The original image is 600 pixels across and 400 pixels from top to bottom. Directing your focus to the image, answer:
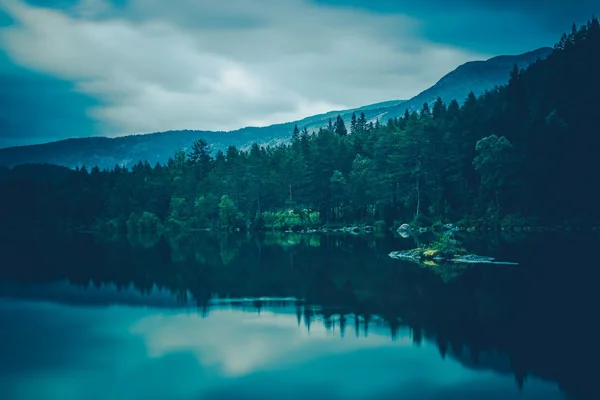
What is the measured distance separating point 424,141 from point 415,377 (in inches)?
3218

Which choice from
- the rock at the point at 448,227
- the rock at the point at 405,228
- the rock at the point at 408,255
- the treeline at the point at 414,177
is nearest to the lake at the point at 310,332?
the rock at the point at 408,255

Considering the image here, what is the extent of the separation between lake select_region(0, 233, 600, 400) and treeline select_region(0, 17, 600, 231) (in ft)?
102

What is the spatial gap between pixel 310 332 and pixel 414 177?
7712 cm

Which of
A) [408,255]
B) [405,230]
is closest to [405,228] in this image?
[405,230]

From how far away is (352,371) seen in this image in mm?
19594

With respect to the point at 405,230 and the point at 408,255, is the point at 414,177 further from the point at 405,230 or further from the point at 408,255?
the point at 408,255

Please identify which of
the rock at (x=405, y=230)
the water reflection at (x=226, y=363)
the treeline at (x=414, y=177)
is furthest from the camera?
the rock at (x=405, y=230)

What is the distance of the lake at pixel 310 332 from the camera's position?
18.3 m

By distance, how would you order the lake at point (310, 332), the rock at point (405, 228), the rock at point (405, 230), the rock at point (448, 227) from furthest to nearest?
the rock at point (405, 228)
the rock at point (405, 230)
the rock at point (448, 227)
the lake at point (310, 332)

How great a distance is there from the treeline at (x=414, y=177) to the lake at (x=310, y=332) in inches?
1222

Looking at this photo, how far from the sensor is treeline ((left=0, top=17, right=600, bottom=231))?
2968 inches

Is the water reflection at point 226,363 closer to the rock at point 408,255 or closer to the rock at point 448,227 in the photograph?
the rock at point 408,255

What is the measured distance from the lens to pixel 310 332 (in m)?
25.1

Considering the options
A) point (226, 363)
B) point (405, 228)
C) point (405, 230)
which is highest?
point (405, 228)
